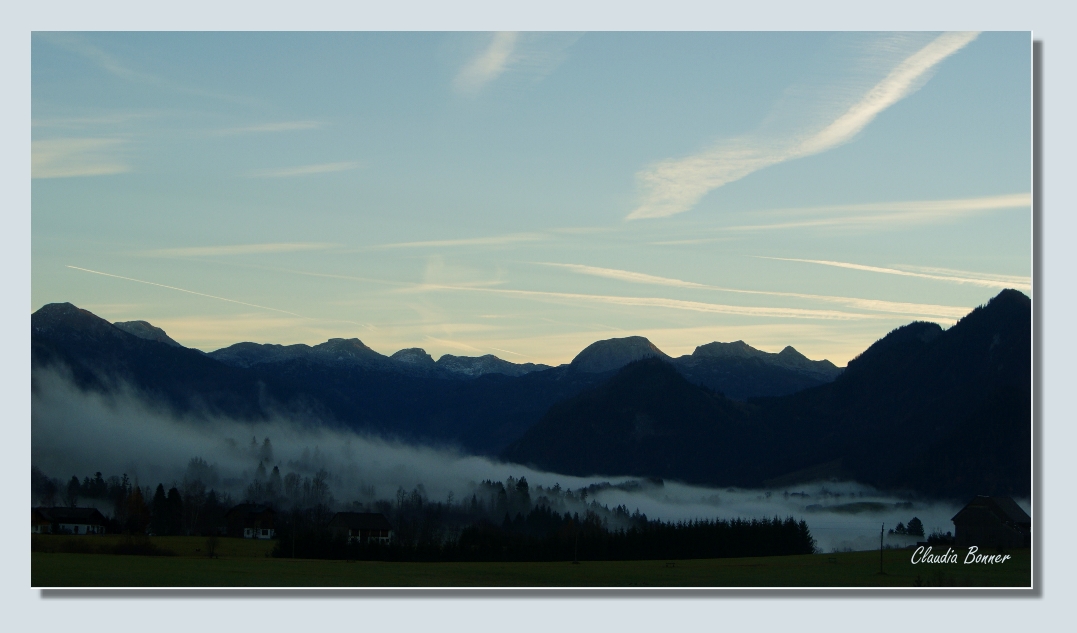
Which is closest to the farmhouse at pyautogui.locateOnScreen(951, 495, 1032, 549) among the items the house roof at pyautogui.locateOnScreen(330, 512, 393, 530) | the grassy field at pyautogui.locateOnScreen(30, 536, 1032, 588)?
the grassy field at pyautogui.locateOnScreen(30, 536, 1032, 588)

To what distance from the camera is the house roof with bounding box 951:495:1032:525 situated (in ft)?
235

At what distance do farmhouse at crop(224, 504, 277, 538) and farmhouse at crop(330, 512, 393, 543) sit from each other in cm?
762

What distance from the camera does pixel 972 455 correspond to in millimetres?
159625

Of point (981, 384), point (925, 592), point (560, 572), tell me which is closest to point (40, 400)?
point (560, 572)

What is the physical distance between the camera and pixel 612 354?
148500mm

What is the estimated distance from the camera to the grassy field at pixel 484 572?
69812 millimetres

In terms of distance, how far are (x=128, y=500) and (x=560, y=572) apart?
5280cm

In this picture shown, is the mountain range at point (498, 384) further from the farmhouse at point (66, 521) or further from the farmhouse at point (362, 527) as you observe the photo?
the farmhouse at point (362, 527)

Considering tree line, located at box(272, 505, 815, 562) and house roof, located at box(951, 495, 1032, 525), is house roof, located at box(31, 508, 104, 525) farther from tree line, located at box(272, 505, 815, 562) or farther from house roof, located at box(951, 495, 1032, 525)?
house roof, located at box(951, 495, 1032, 525)

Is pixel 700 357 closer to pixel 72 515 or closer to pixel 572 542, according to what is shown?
pixel 572 542

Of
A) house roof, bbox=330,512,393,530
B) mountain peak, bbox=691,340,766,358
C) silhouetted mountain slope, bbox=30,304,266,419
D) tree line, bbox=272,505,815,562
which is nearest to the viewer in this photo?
silhouetted mountain slope, bbox=30,304,266,419

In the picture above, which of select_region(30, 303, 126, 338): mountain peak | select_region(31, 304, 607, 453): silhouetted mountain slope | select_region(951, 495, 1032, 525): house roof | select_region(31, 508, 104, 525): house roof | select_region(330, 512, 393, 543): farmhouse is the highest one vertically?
select_region(30, 303, 126, 338): mountain peak

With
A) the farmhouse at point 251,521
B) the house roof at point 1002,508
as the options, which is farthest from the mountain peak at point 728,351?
the farmhouse at point 251,521

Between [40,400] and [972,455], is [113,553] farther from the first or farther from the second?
[972,455]
